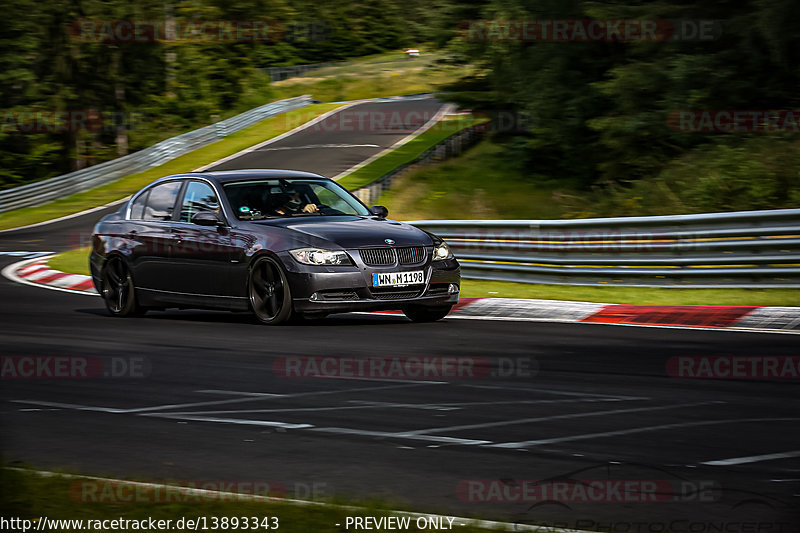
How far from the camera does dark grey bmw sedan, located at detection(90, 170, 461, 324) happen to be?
11695mm

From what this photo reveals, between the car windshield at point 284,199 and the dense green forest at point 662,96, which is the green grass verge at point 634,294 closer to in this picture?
the car windshield at point 284,199

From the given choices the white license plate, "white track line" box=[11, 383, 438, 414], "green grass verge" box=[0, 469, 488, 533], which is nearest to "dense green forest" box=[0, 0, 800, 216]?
the white license plate

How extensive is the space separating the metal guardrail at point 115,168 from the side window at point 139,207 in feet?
79.8

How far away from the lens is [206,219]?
40.7ft

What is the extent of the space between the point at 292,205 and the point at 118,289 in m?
2.42

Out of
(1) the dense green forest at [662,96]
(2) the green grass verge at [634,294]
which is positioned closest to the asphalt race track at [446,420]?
(2) the green grass verge at [634,294]

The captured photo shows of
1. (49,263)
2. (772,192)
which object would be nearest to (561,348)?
(772,192)

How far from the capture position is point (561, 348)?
1009 centimetres

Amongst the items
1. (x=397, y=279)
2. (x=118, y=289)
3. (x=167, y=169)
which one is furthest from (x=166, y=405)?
(x=167, y=169)

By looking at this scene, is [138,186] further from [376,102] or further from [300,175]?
[300,175]

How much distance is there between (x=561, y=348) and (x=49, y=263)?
14.0 meters

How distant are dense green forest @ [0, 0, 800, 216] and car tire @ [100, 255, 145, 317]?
30.1ft

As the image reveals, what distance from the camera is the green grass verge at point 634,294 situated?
43.7ft

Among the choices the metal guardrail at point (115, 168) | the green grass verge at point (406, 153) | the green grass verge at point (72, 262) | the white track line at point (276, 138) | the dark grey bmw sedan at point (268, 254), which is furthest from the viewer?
the white track line at point (276, 138)
